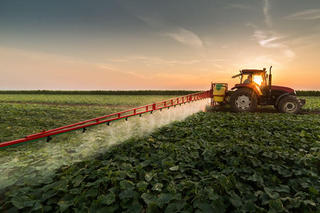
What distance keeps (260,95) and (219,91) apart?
1.99 meters

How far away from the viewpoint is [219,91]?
934 cm

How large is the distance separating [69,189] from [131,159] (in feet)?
3.68

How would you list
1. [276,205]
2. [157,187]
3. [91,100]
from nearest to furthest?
[276,205] → [157,187] → [91,100]

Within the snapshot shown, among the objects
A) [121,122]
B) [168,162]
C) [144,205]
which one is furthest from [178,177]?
[121,122]

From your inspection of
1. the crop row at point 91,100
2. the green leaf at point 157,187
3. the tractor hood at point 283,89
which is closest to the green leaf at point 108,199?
the green leaf at point 157,187

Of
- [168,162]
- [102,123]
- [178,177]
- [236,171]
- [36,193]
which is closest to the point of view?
[36,193]

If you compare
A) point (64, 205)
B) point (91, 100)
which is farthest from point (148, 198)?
point (91, 100)

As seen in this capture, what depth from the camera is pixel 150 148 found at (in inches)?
149

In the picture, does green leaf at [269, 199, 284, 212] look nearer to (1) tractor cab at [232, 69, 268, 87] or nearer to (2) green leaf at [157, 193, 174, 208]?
(2) green leaf at [157, 193, 174, 208]

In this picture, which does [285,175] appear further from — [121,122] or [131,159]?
[121,122]

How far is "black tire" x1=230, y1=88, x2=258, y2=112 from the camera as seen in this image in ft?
27.5

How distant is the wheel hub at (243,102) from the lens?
8516 millimetres

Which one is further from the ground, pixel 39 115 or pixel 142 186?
pixel 39 115

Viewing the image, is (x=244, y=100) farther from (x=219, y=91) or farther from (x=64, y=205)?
(x=64, y=205)
